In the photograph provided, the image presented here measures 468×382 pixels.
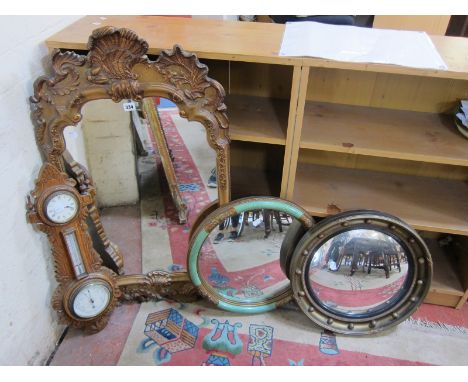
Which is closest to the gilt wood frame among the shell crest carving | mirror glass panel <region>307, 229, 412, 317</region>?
the shell crest carving

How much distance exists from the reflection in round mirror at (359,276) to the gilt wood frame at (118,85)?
1.76ft

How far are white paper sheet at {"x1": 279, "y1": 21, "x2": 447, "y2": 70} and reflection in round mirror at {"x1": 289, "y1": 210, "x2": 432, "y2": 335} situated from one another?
524 mm

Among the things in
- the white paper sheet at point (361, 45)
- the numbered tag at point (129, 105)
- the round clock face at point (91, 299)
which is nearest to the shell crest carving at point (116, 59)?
the numbered tag at point (129, 105)

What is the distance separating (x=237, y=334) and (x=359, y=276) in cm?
52

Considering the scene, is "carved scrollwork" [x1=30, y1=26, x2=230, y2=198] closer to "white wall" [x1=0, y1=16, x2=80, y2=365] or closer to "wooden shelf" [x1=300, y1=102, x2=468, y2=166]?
"white wall" [x1=0, y1=16, x2=80, y2=365]

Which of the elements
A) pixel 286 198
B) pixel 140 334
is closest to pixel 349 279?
pixel 286 198

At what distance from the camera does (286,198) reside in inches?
53.6

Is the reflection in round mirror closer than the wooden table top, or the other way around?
the wooden table top

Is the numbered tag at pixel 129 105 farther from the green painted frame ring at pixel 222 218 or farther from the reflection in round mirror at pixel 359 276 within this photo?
the reflection in round mirror at pixel 359 276

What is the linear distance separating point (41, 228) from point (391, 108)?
133cm

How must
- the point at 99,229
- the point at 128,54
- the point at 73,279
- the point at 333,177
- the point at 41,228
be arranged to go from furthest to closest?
the point at 333,177 → the point at 99,229 → the point at 73,279 → the point at 41,228 → the point at 128,54

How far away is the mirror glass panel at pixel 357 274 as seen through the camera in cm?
134

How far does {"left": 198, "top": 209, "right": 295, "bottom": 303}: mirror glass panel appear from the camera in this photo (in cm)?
139
